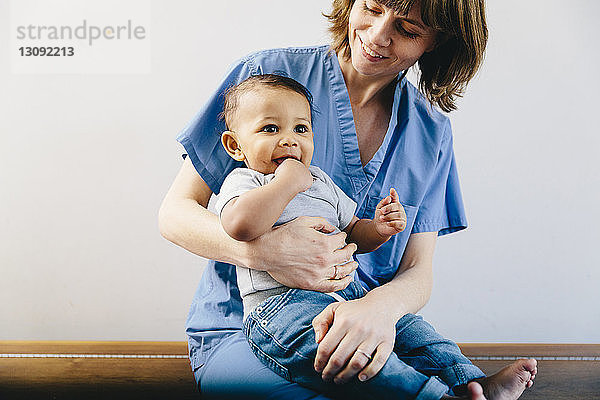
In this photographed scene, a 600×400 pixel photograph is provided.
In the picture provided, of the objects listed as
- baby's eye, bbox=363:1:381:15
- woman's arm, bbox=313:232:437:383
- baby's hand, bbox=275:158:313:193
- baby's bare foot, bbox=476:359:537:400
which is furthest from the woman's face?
baby's bare foot, bbox=476:359:537:400

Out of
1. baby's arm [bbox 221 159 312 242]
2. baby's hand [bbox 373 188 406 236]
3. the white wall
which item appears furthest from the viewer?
the white wall

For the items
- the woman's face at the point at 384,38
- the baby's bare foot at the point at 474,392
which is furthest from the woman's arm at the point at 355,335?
the woman's face at the point at 384,38

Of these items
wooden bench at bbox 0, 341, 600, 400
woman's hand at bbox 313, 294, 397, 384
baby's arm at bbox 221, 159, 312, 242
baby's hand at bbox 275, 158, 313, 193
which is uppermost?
baby's hand at bbox 275, 158, 313, 193

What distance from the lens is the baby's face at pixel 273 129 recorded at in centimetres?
88

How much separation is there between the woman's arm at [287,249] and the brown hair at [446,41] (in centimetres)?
31

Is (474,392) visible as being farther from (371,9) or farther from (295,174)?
(371,9)

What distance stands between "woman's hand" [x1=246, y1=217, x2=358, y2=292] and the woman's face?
0.86 feet

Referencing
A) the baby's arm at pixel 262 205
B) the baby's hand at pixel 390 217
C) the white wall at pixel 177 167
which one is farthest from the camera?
the white wall at pixel 177 167

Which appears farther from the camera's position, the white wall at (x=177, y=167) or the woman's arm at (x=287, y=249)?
the white wall at (x=177, y=167)

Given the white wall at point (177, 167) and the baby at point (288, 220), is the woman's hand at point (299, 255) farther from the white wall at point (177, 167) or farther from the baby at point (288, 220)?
the white wall at point (177, 167)

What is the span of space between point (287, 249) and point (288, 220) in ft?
0.13

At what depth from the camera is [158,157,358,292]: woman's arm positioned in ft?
2.87

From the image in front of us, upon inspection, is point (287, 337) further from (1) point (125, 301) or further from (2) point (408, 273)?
(1) point (125, 301)

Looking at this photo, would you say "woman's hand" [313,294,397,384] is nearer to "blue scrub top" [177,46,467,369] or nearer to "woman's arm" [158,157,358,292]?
"woman's arm" [158,157,358,292]
